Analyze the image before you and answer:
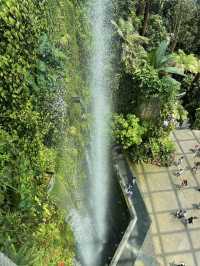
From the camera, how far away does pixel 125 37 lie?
45.9 feet

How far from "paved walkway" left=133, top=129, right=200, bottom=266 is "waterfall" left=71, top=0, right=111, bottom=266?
132 centimetres

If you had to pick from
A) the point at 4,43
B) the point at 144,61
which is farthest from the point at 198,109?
the point at 4,43

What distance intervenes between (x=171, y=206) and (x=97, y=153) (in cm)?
280

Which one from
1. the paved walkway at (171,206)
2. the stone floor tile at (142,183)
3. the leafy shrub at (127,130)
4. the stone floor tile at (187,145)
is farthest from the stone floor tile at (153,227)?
the stone floor tile at (187,145)

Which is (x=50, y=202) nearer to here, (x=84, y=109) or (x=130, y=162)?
(x=84, y=109)

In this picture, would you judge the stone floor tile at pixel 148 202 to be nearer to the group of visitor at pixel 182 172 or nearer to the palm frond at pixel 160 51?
the group of visitor at pixel 182 172

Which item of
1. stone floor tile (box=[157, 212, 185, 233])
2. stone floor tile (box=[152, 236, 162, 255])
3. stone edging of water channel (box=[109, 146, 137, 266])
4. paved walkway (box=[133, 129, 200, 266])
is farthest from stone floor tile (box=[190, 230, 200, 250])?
stone edging of water channel (box=[109, 146, 137, 266])

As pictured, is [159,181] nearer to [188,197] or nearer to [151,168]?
[151,168]

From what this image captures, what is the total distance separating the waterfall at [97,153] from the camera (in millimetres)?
10320

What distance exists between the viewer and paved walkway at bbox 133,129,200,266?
35.4 feet

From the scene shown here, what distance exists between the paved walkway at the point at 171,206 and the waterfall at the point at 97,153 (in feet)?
4.32

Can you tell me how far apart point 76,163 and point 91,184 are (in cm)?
118

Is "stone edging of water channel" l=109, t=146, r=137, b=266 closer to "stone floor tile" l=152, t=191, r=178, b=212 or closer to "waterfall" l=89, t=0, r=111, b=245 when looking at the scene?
"waterfall" l=89, t=0, r=111, b=245

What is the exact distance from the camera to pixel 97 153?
12617mm
